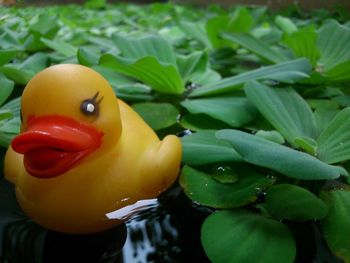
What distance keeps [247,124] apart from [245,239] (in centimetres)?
25

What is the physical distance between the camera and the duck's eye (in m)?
0.38

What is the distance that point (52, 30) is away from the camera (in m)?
1.07

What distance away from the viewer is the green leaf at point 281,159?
392 millimetres

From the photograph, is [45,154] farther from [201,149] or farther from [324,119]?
[324,119]

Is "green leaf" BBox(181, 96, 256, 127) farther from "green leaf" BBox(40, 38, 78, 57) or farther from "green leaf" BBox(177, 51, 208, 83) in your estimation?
"green leaf" BBox(40, 38, 78, 57)

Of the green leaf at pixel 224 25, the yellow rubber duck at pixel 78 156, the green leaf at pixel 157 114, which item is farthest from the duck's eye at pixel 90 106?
the green leaf at pixel 224 25

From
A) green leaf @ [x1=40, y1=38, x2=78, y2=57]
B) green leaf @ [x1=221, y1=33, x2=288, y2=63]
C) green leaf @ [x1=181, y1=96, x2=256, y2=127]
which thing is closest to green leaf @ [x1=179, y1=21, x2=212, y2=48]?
green leaf @ [x1=221, y1=33, x2=288, y2=63]

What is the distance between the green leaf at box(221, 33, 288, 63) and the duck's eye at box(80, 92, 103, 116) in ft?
1.72

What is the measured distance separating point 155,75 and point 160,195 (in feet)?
0.83

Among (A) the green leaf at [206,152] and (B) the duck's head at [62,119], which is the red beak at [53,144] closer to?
(B) the duck's head at [62,119]

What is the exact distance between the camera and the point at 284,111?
1.92 feet

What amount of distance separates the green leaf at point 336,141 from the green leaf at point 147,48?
1.25 feet

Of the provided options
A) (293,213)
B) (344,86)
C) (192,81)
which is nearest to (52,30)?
(192,81)

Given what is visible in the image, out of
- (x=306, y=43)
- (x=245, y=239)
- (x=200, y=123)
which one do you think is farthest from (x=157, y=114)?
(x=306, y=43)
